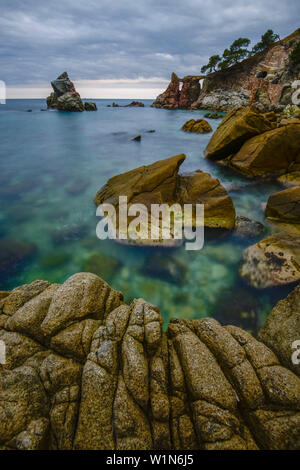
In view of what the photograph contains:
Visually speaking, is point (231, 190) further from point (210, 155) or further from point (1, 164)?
point (1, 164)

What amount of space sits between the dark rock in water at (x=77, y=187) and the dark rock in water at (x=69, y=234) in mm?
4425

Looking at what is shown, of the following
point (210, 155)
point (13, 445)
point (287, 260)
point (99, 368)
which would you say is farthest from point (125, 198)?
point (210, 155)

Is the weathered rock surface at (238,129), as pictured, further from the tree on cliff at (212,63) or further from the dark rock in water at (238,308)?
the tree on cliff at (212,63)

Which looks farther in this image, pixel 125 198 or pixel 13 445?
pixel 125 198

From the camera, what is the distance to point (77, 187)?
15.4 m

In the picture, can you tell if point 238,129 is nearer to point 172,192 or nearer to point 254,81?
point 172,192

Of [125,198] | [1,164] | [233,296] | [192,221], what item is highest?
[1,164]

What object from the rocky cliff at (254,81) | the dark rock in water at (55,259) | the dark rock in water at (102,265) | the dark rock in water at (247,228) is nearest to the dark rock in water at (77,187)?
the dark rock in water at (55,259)

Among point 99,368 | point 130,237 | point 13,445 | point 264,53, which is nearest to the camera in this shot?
point 13,445

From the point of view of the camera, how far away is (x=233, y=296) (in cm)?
705

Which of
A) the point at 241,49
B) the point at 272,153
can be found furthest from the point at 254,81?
the point at 272,153

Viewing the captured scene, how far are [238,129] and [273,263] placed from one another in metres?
13.1

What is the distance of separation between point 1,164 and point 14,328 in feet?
69.8

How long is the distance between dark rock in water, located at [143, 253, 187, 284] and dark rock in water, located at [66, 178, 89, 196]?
28.4ft
